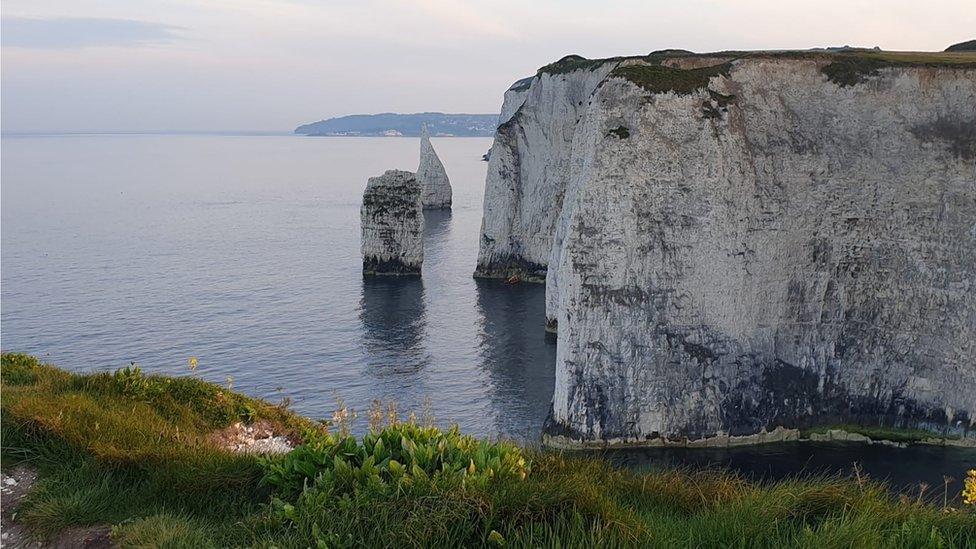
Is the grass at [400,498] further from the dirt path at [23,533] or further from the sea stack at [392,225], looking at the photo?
the sea stack at [392,225]

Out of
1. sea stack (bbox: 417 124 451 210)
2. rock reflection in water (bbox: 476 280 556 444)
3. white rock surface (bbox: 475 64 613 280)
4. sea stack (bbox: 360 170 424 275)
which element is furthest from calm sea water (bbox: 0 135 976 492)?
sea stack (bbox: 417 124 451 210)

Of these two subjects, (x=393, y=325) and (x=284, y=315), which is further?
(x=284, y=315)

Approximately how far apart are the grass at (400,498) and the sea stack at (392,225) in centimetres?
6694

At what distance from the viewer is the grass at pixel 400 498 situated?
26.0 ft

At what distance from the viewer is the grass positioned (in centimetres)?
793

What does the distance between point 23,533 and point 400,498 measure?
479 cm

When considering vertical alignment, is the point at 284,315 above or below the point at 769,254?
below

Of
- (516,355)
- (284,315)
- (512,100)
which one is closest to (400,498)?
(516,355)

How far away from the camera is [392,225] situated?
260 ft

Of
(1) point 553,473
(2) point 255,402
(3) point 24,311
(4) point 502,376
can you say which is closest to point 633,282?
(4) point 502,376

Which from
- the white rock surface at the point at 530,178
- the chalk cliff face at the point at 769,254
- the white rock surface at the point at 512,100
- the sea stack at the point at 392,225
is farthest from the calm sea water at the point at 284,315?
the white rock surface at the point at 512,100

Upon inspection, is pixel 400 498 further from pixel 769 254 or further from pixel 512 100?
pixel 512 100

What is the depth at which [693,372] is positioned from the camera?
37812mm

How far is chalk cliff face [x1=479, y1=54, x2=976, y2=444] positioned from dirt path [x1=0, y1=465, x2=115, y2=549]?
28.6 metres
